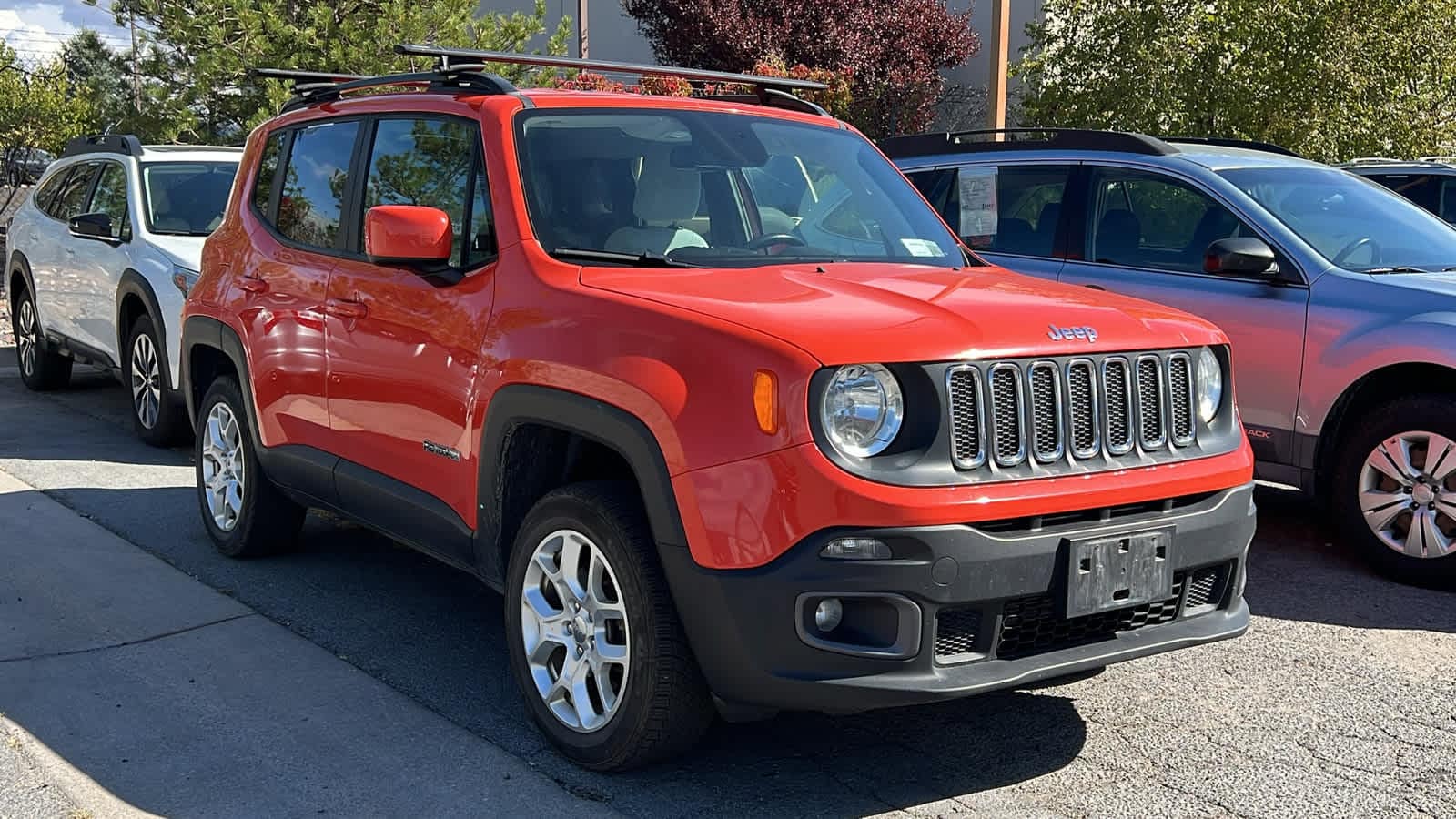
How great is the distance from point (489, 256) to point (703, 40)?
14.6 metres

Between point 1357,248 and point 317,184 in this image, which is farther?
point 1357,248

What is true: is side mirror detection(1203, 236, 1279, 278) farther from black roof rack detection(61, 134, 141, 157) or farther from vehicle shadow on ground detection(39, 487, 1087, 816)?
black roof rack detection(61, 134, 141, 157)

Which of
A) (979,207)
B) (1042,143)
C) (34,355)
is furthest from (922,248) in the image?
(34,355)

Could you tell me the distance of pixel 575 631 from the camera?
4.09 m

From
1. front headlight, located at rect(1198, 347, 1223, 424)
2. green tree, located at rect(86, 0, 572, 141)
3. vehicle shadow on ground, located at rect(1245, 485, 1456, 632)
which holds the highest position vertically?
green tree, located at rect(86, 0, 572, 141)

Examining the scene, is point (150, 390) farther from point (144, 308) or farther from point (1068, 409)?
point (1068, 409)

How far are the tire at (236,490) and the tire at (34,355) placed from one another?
16.6 ft

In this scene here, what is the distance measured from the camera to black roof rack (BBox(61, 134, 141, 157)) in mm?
9828

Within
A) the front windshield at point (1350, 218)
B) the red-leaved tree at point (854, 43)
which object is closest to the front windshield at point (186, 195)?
the front windshield at point (1350, 218)

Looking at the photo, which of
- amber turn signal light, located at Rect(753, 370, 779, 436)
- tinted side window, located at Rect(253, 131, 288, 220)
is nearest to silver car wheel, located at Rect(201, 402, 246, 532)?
tinted side window, located at Rect(253, 131, 288, 220)

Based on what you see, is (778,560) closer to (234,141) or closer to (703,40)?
(234,141)

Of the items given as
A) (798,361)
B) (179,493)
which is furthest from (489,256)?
(179,493)

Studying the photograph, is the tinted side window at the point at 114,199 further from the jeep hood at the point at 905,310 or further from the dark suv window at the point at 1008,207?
the jeep hood at the point at 905,310

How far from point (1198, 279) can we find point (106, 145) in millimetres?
7384
